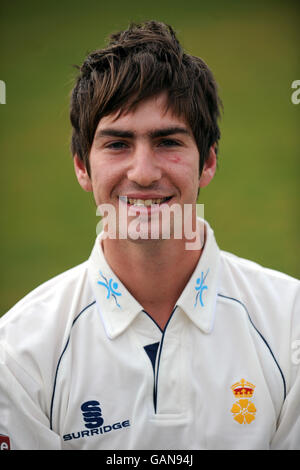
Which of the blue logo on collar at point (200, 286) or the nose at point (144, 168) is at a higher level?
the nose at point (144, 168)

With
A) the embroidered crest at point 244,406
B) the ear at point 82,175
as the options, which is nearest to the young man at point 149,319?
the embroidered crest at point 244,406

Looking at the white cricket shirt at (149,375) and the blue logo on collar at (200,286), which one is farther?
the blue logo on collar at (200,286)

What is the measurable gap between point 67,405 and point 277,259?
538 cm

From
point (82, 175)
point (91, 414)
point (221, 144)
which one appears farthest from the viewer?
point (221, 144)

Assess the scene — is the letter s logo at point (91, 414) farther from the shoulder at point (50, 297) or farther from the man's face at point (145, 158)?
the man's face at point (145, 158)

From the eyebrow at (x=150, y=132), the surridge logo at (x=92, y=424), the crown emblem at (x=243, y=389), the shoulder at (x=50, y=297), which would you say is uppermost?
the eyebrow at (x=150, y=132)

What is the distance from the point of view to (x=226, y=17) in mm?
8648

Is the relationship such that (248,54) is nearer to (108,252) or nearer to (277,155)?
(277,155)

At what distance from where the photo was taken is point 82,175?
101 inches

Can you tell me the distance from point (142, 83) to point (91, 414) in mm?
1268

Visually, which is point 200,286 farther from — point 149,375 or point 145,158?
point 145,158

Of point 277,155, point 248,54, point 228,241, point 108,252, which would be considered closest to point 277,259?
point 228,241

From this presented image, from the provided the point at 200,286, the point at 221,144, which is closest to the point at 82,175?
the point at 200,286

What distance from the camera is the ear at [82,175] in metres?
2.52
